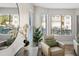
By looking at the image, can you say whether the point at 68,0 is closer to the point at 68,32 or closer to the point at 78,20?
the point at 78,20

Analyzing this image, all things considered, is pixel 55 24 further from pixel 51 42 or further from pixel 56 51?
pixel 56 51

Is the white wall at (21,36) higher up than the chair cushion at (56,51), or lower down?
higher up

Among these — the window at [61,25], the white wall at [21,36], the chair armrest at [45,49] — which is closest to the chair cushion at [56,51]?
the chair armrest at [45,49]

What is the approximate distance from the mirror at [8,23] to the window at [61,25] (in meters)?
0.64

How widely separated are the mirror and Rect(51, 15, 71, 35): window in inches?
25.1

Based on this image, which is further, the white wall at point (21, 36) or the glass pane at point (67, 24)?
the glass pane at point (67, 24)

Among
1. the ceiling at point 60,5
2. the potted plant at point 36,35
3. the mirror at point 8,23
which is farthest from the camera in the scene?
the potted plant at point 36,35

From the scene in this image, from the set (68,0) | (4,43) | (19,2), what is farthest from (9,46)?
(68,0)

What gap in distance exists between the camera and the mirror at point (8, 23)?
156 centimetres

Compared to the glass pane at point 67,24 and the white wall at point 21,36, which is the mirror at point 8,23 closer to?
the white wall at point 21,36

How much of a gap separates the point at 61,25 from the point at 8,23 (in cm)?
89

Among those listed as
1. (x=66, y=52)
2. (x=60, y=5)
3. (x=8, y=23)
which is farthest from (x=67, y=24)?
(x=8, y=23)

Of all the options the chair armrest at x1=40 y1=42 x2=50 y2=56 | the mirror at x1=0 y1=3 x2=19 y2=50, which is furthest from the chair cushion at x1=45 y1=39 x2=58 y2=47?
the mirror at x1=0 y1=3 x2=19 y2=50

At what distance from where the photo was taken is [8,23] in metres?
1.63
